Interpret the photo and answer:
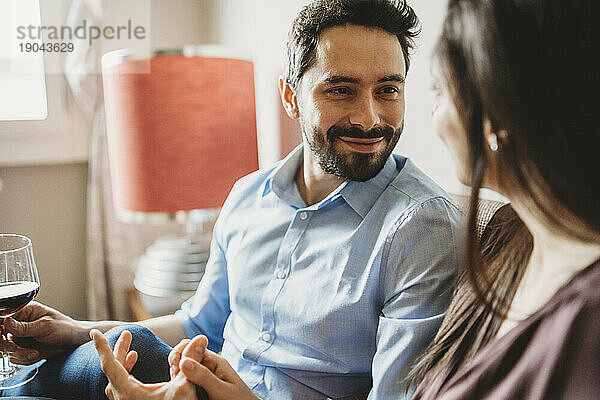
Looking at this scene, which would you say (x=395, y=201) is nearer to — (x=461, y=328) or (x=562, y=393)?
(x=461, y=328)

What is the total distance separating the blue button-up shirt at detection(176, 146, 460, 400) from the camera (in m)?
0.99

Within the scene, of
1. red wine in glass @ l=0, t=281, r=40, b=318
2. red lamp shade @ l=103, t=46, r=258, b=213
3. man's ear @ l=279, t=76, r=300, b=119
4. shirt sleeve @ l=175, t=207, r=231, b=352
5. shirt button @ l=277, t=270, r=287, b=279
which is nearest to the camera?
red wine in glass @ l=0, t=281, r=40, b=318

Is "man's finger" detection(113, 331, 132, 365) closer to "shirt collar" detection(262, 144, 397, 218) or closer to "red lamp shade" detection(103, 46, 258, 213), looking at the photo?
"shirt collar" detection(262, 144, 397, 218)

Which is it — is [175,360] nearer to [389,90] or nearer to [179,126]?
[389,90]

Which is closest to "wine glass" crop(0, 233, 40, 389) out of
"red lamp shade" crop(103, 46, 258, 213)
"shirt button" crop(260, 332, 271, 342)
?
"shirt button" crop(260, 332, 271, 342)

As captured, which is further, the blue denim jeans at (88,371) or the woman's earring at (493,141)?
the blue denim jeans at (88,371)

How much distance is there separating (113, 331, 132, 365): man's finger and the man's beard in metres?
0.51

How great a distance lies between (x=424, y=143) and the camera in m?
1.33

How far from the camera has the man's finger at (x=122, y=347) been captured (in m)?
1.03

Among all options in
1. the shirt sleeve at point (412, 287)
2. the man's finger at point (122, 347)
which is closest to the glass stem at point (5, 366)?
the man's finger at point (122, 347)

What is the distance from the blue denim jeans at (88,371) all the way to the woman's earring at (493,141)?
748 mm

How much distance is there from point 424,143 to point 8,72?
1.80 metres

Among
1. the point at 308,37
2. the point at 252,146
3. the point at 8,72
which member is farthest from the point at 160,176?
the point at 8,72

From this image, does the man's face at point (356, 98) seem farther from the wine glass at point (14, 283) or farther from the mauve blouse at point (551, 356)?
the wine glass at point (14, 283)
